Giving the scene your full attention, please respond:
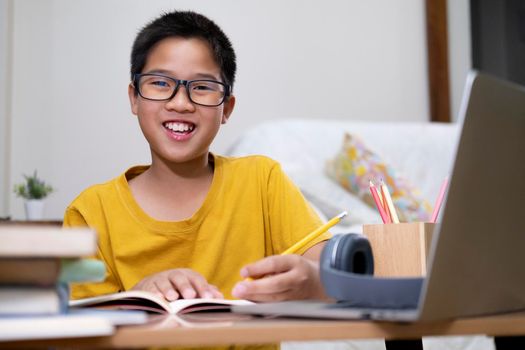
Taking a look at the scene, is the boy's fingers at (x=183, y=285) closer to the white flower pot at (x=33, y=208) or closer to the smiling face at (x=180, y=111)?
the smiling face at (x=180, y=111)

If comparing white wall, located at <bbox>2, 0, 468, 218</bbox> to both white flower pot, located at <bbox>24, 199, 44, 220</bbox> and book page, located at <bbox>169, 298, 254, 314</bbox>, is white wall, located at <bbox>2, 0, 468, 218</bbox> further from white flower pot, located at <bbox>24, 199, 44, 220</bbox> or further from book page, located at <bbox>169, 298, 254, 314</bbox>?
book page, located at <bbox>169, 298, 254, 314</bbox>

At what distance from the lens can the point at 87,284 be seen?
1.01 metres

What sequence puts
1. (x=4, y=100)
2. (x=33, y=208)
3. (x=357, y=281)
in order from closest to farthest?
(x=357, y=281)
(x=33, y=208)
(x=4, y=100)

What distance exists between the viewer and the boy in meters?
1.05

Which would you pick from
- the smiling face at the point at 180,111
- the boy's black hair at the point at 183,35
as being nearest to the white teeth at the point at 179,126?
the smiling face at the point at 180,111

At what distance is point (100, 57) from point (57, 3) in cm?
26

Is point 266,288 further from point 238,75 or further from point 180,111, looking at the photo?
point 238,75

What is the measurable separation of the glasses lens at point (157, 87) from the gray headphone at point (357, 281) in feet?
1.59

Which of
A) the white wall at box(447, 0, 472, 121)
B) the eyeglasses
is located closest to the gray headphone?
the eyeglasses

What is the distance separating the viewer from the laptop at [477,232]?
475mm

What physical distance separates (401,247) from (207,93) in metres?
0.43

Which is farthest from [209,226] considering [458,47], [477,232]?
[458,47]

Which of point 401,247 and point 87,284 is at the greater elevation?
point 401,247

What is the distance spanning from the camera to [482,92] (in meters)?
0.49
